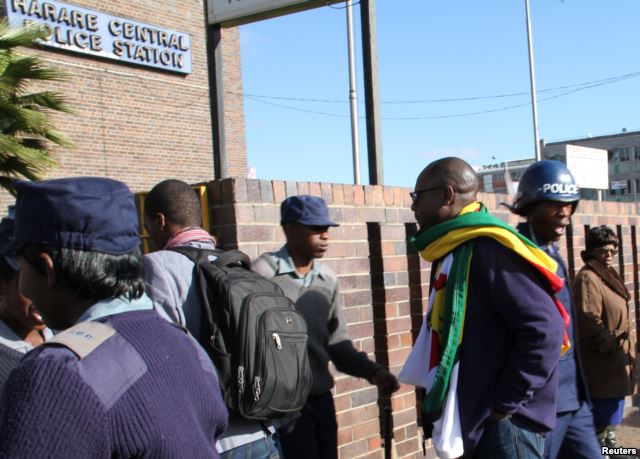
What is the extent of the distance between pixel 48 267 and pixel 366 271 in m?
3.33

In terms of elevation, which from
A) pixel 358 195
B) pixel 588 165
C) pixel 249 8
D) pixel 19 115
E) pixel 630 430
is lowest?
pixel 630 430

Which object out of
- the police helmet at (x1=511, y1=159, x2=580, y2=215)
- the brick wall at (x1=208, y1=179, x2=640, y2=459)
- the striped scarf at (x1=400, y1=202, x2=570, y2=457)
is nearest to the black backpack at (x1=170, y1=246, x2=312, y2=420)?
the striped scarf at (x1=400, y1=202, x2=570, y2=457)

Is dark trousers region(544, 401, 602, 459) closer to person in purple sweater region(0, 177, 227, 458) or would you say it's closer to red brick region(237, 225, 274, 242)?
red brick region(237, 225, 274, 242)

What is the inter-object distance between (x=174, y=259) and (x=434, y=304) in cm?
103

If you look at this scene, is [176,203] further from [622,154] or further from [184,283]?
[622,154]

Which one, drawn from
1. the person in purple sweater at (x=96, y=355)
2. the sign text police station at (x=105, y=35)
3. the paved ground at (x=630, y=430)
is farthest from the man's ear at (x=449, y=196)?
the sign text police station at (x=105, y=35)

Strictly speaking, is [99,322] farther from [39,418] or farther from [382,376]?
[382,376]

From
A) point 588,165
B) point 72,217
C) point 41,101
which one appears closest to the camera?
point 72,217

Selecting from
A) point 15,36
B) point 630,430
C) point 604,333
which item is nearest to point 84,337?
point 604,333

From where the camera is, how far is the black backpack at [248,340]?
2578mm

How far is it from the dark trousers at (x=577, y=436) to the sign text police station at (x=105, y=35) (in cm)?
1438

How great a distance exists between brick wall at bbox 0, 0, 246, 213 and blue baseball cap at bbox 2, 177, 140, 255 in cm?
1397

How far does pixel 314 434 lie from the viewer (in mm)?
3578

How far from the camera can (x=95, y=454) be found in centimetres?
131
